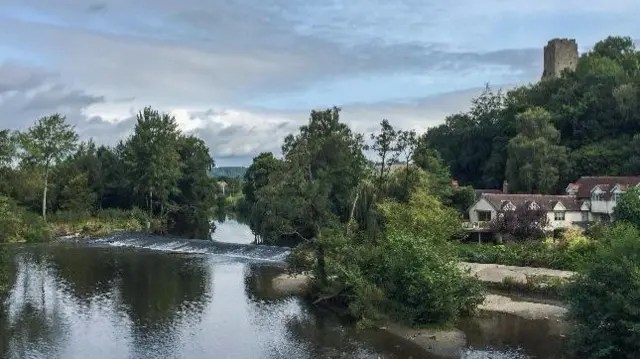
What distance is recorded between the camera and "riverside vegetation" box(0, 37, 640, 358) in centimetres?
3148

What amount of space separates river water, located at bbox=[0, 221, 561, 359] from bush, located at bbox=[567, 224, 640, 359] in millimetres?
3017

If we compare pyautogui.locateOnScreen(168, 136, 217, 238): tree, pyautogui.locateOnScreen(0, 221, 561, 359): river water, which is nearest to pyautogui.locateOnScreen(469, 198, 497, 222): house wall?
pyautogui.locateOnScreen(0, 221, 561, 359): river water

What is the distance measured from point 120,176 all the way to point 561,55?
273 ft

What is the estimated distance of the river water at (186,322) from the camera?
28516 mm

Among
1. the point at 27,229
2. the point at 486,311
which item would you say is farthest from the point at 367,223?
the point at 27,229

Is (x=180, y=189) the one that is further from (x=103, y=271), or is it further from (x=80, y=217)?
(x=103, y=271)

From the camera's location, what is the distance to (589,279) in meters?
25.8

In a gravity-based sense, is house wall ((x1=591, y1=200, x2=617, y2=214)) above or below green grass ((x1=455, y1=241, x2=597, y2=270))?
above

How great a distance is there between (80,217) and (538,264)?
57.8 metres

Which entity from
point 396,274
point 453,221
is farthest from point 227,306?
point 453,221

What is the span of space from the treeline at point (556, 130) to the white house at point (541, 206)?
9.54 metres

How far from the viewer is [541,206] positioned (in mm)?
62844

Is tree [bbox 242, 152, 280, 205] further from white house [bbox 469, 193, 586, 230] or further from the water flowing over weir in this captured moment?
white house [bbox 469, 193, 586, 230]

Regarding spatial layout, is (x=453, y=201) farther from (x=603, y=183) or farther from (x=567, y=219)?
(x=603, y=183)
